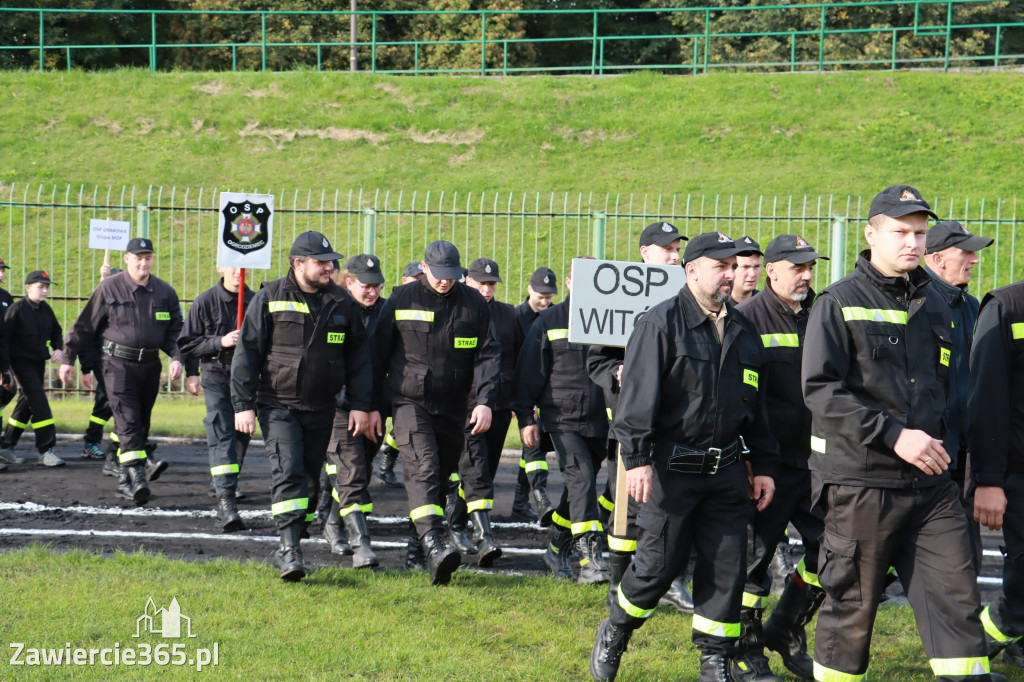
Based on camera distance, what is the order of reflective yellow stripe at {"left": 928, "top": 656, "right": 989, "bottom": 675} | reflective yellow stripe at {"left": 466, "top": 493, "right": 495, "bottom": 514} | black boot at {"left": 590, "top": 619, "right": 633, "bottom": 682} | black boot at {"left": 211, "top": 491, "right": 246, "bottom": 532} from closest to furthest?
reflective yellow stripe at {"left": 928, "top": 656, "right": 989, "bottom": 675}
black boot at {"left": 590, "top": 619, "right": 633, "bottom": 682}
reflective yellow stripe at {"left": 466, "top": 493, "right": 495, "bottom": 514}
black boot at {"left": 211, "top": 491, "right": 246, "bottom": 532}

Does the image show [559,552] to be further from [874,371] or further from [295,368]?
[874,371]

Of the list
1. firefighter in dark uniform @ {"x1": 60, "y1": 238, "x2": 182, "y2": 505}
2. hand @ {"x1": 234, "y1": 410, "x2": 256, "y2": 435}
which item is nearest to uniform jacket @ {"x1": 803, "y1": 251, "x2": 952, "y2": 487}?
hand @ {"x1": 234, "y1": 410, "x2": 256, "y2": 435}

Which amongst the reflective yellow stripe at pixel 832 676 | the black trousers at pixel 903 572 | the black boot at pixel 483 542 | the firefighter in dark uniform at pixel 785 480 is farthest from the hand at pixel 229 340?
the reflective yellow stripe at pixel 832 676

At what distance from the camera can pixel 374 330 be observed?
7602 mm

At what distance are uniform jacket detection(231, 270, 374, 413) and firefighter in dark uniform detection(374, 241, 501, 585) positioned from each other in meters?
0.46

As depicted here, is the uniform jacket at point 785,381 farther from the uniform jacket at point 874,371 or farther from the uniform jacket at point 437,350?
the uniform jacket at point 437,350

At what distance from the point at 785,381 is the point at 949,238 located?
1.49 m

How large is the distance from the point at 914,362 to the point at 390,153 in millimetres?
21877

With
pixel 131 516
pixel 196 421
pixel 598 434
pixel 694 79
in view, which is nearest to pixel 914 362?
pixel 598 434

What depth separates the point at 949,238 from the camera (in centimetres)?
609

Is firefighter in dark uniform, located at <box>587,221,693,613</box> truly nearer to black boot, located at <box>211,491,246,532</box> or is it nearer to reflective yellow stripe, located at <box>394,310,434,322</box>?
reflective yellow stripe, located at <box>394,310,434,322</box>

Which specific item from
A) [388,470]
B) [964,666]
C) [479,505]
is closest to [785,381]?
[964,666]

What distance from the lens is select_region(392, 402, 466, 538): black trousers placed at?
22.7 feet

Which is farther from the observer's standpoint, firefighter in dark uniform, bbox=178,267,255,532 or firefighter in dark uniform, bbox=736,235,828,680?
firefighter in dark uniform, bbox=178,267,255,532
